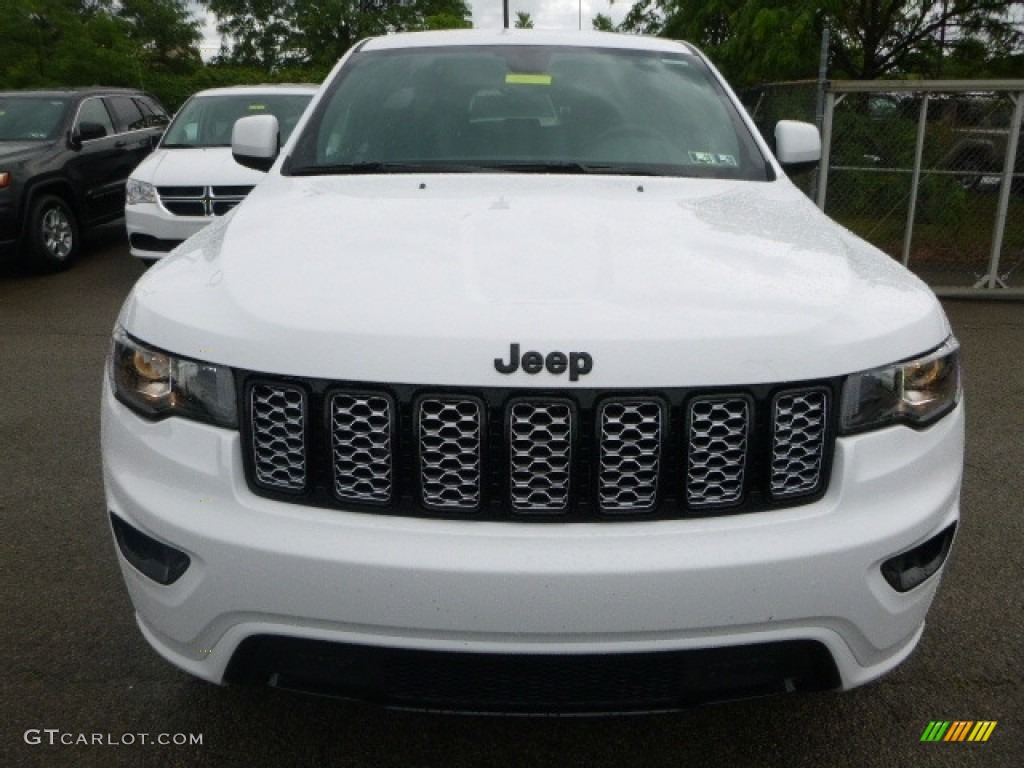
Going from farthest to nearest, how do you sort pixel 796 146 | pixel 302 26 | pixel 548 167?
pixel 302 26
pixel 796 146
pixel 548 167

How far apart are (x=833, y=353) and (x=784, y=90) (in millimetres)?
8488

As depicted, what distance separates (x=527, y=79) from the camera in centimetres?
344

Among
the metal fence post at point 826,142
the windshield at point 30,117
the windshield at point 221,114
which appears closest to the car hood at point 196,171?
the windshield at point 221,114

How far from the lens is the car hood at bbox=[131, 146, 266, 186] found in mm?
8023

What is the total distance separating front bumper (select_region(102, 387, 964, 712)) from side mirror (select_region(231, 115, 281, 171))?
187 cm

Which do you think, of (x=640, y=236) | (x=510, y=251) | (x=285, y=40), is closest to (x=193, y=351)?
(x=510, y=251)

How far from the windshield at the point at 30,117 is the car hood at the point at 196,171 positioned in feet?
5.93

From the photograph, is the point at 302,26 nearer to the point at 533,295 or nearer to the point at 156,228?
the point at 156,228

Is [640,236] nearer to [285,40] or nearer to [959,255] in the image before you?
[959,255]

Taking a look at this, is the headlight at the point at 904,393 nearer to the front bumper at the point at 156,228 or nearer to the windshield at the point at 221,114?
the front bumper at the point at 156,228

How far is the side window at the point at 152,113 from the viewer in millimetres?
11805

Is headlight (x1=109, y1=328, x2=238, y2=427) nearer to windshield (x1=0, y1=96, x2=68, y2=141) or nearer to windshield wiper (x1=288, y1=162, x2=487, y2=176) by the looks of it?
windshield wiper (x1=288, y1=162, x2=487, y2=176)

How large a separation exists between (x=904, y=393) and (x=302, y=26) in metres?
43.6

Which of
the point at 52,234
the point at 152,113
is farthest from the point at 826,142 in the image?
the point at 152,113
